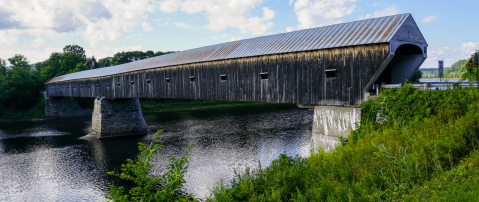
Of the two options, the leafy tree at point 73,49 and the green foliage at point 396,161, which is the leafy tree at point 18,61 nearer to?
the leafy tree at point 73,49

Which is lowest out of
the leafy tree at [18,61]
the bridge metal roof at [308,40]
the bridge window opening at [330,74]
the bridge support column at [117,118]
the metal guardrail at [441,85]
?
the bridge support column at [117,118]

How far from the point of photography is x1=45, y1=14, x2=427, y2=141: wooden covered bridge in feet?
31.9

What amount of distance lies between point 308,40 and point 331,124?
367 cm

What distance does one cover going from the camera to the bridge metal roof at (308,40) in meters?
9.75

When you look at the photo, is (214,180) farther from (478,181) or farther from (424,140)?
(478,181)

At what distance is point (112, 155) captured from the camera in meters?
18.7

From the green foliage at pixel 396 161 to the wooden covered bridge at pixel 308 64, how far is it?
1615 millimetres

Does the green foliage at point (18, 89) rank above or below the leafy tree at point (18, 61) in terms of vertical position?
below

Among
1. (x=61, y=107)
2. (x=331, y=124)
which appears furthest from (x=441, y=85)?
(x=61, y=107)

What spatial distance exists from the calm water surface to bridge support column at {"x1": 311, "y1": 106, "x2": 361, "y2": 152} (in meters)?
4.44

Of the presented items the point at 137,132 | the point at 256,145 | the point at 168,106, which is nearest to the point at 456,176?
the point at 256,145

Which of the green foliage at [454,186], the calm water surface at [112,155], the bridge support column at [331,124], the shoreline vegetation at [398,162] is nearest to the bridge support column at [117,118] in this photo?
the calm water surface at [112,155]

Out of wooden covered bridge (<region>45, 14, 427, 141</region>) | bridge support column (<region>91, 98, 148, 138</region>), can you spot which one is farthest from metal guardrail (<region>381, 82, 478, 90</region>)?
bridge support column (<region>91, 98, 148, 138</region>)

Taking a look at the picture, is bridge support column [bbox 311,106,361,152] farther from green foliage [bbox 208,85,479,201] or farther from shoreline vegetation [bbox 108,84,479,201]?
green foliage [bbox 208,85,479,201]
